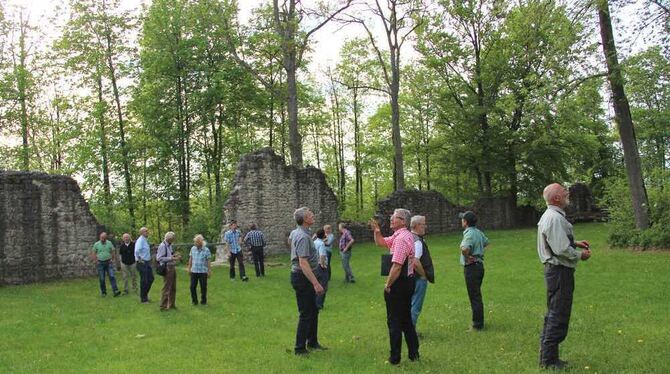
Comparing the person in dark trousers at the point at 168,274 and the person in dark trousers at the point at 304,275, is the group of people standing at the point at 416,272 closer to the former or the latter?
the person in dark trousers at the point at 304,275

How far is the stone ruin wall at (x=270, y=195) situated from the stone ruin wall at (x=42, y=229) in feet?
17.4

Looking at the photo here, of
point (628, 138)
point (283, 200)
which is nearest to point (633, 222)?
point (628, 138)

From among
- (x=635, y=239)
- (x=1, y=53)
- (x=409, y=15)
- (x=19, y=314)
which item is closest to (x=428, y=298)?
(x=19, y=314)

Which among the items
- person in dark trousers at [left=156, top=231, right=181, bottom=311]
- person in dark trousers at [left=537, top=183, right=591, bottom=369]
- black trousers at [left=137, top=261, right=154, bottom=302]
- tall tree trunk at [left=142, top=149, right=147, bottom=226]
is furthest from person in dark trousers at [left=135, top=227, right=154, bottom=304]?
tall tree trunk at [left=142, top=149, right=147, bottom=226]

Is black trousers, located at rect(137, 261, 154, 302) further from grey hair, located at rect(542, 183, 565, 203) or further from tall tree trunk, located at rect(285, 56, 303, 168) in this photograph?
tall tree trunk, located at rect(285, 56, 303, 168)

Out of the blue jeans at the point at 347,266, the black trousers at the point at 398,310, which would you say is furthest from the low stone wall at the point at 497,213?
the black trousers at the point at 398,310

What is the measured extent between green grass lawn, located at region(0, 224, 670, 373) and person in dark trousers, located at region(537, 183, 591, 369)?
30 cm

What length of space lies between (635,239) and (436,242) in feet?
30.5

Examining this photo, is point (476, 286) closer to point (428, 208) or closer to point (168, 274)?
point (168, 274)

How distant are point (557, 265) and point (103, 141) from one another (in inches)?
1183

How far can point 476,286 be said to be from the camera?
827cm

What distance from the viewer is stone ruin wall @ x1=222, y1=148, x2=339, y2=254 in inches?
900

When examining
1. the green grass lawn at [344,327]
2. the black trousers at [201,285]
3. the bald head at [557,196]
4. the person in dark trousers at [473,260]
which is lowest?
the green grass lawn at [344,327]

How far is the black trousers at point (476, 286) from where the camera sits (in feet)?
27.2
